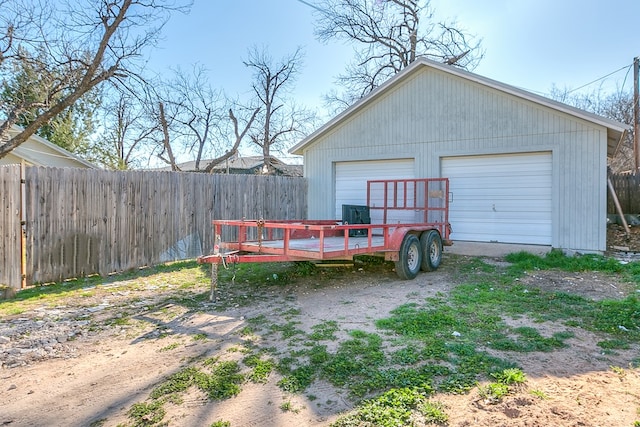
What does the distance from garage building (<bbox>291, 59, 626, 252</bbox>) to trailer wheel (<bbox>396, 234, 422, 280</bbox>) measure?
365 centimetres

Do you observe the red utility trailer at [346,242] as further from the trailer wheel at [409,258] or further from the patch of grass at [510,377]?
the patch of grass at [510,377]

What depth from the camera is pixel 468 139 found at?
36.1ft

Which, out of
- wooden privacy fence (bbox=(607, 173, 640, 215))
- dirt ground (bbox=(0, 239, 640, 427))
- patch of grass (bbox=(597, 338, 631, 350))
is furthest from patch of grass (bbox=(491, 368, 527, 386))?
wooden privacy fence (bbox=(607, 173, 640, 215))

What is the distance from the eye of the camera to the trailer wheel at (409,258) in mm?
7539

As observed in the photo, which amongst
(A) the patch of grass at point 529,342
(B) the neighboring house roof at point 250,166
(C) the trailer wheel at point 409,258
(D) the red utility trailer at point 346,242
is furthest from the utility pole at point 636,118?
(B) the neighboring house roof at point 250,166

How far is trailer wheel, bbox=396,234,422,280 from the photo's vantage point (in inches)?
297

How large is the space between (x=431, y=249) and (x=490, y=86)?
464 cm

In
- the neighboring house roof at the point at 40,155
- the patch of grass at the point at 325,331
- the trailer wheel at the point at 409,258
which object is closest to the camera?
the patch of grass at the point at 325,331

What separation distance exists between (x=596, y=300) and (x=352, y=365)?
172 inches

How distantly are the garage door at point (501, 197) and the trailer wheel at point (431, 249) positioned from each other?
2.72 m

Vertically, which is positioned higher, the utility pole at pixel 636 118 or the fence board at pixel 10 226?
the utility pole at pixel 636 118

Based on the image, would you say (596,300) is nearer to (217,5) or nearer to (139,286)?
(139,286)

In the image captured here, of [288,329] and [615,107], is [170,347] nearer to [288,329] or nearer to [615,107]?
[288,329]

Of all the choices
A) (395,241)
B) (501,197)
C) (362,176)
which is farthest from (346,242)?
(362,176)
